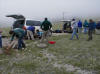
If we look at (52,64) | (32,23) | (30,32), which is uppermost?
(32,23)

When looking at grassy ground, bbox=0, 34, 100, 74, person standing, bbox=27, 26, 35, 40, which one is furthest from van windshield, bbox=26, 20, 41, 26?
grassy ground, bbox=0, 34, 100, 74

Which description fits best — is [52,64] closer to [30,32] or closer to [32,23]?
[30,32]

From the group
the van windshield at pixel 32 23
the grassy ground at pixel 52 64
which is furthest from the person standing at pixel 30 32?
the grassy ground at pixel 52 64

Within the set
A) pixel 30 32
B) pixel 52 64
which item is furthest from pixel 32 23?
pixel 52 64

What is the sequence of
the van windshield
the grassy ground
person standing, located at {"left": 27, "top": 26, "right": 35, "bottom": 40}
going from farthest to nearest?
the van windshield < person standing, located at {"left": 27, "top": 26, "right": 35, "bottom": 40} < the grassy ground

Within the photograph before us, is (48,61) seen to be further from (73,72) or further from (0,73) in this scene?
(0,73)

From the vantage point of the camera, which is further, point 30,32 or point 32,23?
point 32,23

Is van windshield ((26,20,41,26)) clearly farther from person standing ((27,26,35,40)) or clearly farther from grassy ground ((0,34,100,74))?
grassy ground ((0,34,100,74))

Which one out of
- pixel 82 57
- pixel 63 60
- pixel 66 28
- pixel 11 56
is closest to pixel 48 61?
pixel 63 60

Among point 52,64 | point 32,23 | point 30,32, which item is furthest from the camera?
point 32,23

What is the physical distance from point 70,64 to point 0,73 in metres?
2.49

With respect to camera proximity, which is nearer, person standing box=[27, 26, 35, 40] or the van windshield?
person standing box=[27, 26, 35, 40]

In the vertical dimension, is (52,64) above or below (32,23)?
below

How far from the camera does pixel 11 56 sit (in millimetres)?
7324
